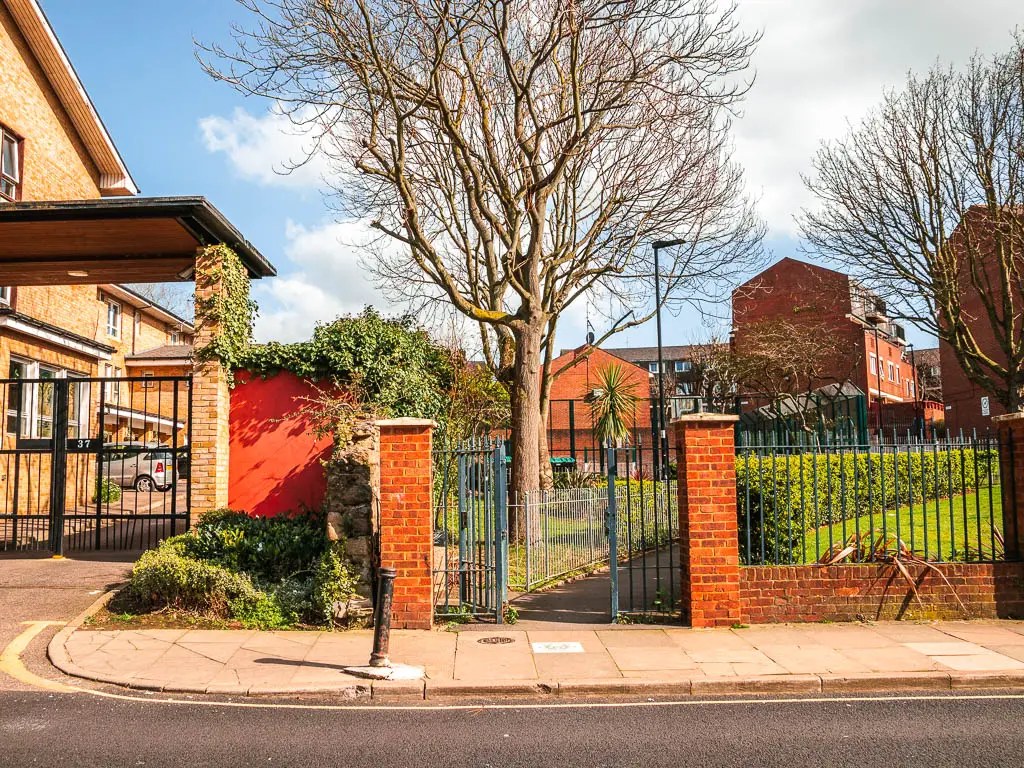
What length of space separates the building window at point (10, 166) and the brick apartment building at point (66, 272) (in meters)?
0.02

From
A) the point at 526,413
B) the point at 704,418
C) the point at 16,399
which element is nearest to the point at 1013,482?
the point at 704,418

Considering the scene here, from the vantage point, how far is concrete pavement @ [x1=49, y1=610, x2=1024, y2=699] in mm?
6781

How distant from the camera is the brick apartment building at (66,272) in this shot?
452 inches

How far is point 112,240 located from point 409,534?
7515mm

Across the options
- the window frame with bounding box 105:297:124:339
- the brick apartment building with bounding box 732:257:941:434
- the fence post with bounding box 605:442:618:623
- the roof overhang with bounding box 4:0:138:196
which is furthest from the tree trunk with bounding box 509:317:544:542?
the window frame with bounding box 105:297:124:339

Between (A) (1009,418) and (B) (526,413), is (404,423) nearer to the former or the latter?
(B) (526,413)

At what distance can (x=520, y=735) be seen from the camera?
18.6ft

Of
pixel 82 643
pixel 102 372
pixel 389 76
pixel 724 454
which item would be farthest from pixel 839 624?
pixel 102 372

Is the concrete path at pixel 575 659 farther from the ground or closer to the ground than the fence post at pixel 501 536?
closer to the ground

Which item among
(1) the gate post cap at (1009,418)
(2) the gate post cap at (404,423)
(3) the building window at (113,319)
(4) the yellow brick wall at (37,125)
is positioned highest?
(4) the yellow brick wall at (37,125)

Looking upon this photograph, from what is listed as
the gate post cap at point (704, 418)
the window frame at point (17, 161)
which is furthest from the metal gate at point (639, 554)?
the window frame at point (17, 161)

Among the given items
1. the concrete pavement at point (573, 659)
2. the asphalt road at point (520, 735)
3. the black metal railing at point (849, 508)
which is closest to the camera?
the asphalt road at point (520, 735)

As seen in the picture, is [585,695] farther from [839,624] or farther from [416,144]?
[416,144]

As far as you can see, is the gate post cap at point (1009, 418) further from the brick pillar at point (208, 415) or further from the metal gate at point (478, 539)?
the brick pillar at point (208, 415)
